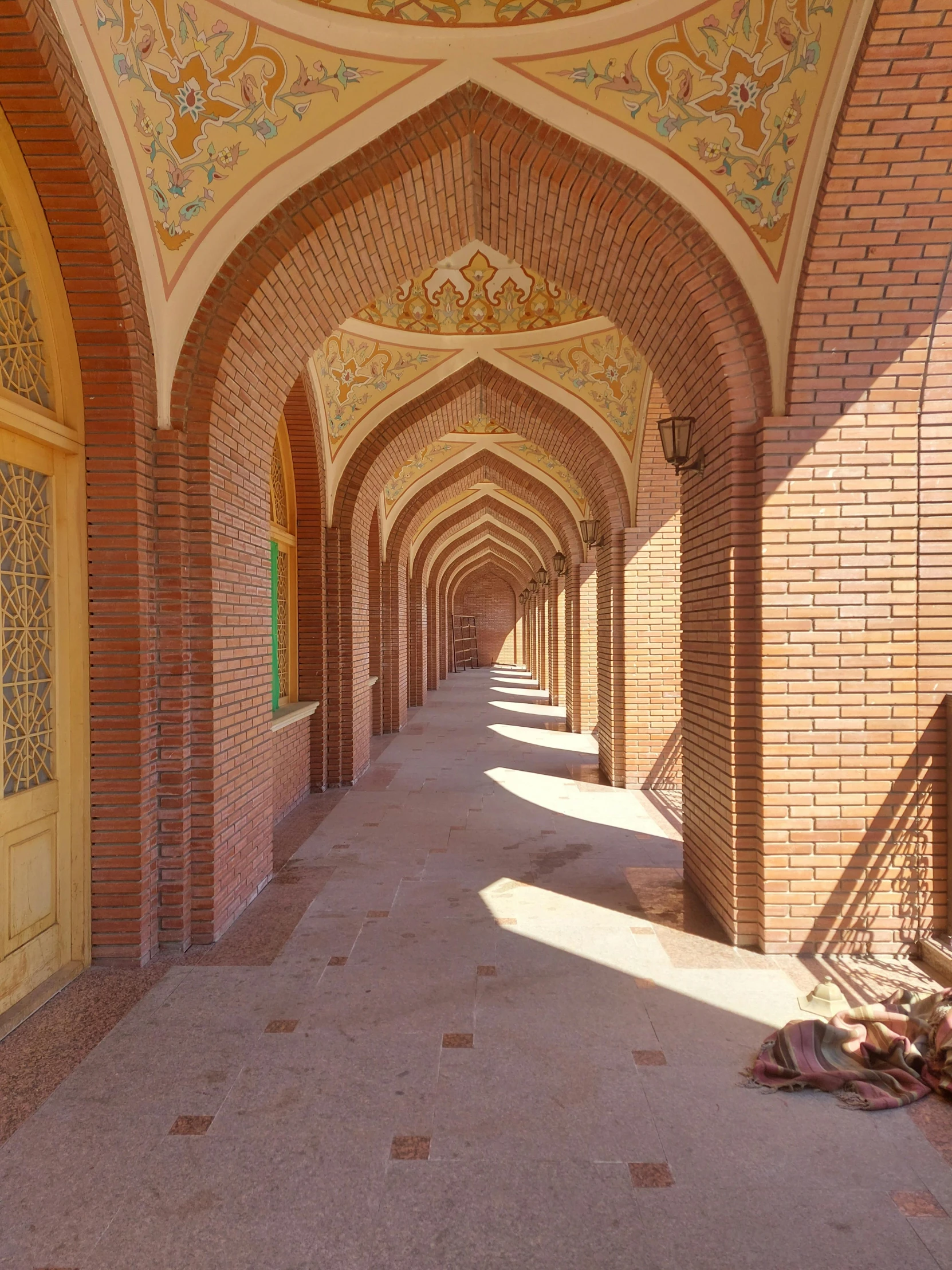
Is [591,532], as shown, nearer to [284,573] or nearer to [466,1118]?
[284,573]

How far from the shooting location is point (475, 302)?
26.3 feet

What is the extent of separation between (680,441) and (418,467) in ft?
27.0

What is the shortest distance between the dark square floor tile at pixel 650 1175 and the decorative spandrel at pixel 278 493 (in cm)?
631

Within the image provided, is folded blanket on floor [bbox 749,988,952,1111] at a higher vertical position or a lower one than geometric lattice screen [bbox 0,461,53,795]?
lower

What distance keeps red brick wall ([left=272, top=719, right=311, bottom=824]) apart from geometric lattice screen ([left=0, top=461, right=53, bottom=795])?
2964 mm

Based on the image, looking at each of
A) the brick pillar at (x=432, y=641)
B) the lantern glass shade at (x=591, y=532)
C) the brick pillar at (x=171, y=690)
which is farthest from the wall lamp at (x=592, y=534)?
the brick pillar at (x=432, y=641)

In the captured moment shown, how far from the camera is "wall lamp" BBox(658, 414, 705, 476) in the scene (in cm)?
504

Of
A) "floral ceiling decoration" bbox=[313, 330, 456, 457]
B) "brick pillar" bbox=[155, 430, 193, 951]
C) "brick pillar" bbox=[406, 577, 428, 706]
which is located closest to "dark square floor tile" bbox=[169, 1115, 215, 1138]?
"brick pillar" bbox=[155, 430, 193, 951]

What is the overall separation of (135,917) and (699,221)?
4.72 m

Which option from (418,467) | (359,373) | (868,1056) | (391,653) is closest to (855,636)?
(868,1056)

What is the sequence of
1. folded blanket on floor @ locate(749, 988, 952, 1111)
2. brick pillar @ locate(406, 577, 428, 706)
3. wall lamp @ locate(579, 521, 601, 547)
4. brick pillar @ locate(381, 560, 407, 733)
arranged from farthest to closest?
1. brick pillar @ locate(406, 577, 428, 706)
2. brick pillar @ locate(381, 560, 407, 733)
3. wall lamp @ locate(579, 521, 601, 547)
4. folded blanket on floor @ locate(749, 988, 952, 1111)

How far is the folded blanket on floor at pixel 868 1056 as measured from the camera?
2.93m

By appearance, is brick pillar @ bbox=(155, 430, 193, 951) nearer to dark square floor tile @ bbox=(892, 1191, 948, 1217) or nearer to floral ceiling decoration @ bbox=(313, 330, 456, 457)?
dark square floor tile @ bbox=(892, 1191, 948, 1217)

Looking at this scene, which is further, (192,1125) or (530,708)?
(530,708)
